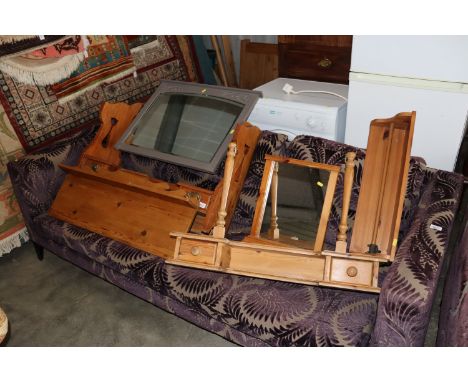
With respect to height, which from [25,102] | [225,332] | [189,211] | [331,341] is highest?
[25,102]

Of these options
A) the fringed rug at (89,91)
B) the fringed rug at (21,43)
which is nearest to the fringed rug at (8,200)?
the fringed rug at (89,91)

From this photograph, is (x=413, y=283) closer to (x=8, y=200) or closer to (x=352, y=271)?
(x=352, y=271)

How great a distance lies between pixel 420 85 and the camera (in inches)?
95.6

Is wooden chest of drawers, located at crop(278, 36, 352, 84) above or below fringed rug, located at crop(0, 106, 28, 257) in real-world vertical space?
above

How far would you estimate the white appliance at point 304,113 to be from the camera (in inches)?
109

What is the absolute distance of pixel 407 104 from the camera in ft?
8.28

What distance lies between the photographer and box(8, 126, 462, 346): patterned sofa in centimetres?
155

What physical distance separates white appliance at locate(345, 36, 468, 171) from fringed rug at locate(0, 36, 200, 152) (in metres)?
1.70

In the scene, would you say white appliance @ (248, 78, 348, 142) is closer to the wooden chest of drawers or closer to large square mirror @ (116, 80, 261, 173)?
the wooden chest of drawers

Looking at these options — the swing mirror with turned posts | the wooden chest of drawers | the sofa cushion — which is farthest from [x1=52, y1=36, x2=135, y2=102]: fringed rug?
the swing mirror with turned posts

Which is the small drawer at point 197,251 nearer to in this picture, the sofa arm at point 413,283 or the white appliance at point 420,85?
the sofa arm at point 413,283

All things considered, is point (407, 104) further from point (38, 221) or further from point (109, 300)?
point (38, 221)
